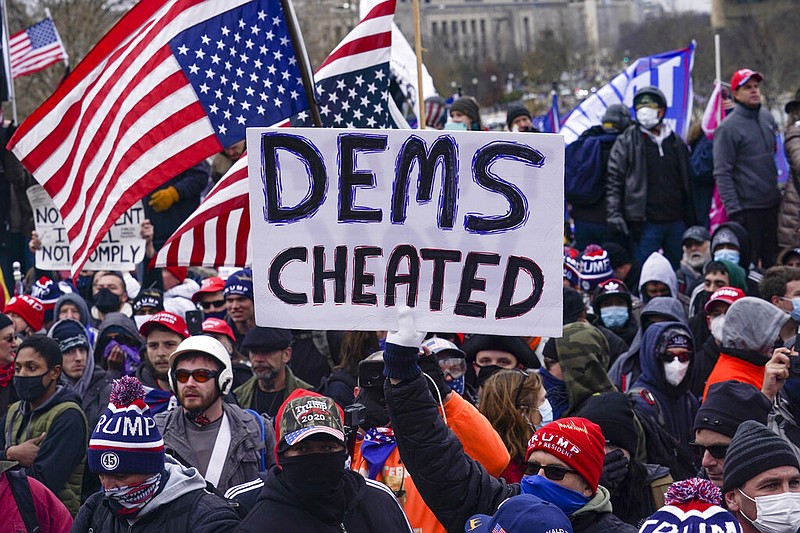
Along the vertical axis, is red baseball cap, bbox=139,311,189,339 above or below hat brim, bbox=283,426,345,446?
below

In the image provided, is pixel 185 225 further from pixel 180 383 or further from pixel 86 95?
pixel 180 383

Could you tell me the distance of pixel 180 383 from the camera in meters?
6.22

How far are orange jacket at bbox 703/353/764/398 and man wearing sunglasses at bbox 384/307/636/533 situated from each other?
79.4 inches

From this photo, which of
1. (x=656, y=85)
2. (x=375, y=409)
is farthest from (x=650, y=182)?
(x=375, y=409)

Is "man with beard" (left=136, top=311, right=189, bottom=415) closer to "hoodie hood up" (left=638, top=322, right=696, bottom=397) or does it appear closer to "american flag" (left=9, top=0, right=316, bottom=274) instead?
"american flag" (left=9, top=0, right=316, bottom=274)

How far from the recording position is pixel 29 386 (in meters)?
6.82

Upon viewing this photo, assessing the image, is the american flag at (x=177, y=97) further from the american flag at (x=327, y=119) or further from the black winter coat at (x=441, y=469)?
the black winter coat at (x=441, y=469)

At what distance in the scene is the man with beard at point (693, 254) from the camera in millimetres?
10789

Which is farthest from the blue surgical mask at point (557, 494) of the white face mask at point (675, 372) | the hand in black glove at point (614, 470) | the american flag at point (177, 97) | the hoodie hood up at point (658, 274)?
the hoodie hood up at point (658, 274)

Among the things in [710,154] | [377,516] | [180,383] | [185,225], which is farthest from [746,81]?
[377,516]

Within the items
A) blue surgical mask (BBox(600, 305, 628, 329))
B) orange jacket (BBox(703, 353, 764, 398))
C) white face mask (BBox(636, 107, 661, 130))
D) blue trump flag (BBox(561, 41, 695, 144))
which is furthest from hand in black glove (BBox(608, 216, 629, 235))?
orange jacket (BBox(703, 353, 764, 398))

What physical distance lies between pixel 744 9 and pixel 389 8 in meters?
59.2

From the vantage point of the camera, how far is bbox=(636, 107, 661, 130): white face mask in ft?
38.0

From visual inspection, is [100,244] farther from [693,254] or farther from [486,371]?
[693,254]
